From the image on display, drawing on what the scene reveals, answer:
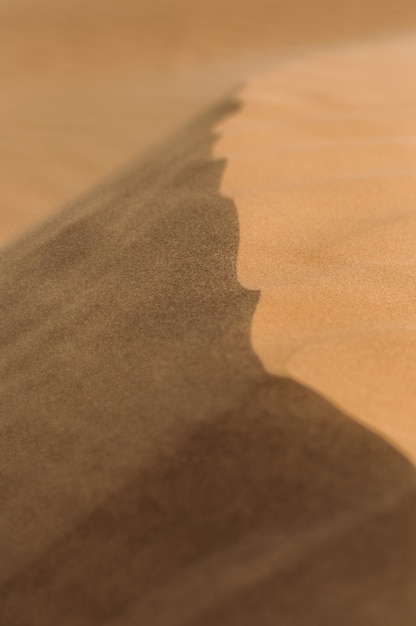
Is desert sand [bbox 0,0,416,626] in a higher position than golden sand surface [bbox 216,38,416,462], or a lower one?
lower

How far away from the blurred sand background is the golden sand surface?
0.57 m

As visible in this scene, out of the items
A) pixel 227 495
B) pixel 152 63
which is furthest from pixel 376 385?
pixel 152 63

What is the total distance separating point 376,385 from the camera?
104 centimetres

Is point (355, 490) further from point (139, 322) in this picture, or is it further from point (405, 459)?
point (139, 322)

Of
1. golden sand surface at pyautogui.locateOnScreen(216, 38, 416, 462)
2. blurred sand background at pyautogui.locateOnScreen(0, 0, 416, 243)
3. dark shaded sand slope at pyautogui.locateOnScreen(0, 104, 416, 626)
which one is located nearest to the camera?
dark shaded sand slope at pyautogui.locateOnScreen(0, 104, 416, 626)

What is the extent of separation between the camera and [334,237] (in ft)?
4.99

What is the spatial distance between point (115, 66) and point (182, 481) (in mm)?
3917

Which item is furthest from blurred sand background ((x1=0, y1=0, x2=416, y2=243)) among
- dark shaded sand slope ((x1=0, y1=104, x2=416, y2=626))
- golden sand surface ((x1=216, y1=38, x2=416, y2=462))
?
dark shaded sand slope ((x1=0, y1=104, x2=416, y2=626))

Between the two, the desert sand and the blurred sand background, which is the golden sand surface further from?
the blurred sand background

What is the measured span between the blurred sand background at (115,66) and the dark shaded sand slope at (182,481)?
2.52ft

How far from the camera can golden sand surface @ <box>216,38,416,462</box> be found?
1062 millimetres

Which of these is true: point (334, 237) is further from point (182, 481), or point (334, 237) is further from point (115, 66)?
point (115, 66)

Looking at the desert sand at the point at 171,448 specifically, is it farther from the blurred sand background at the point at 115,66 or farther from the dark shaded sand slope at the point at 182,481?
the blurred sand background at the point at 115,66

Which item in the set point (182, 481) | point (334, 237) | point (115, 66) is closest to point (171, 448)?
point (182, 481)
